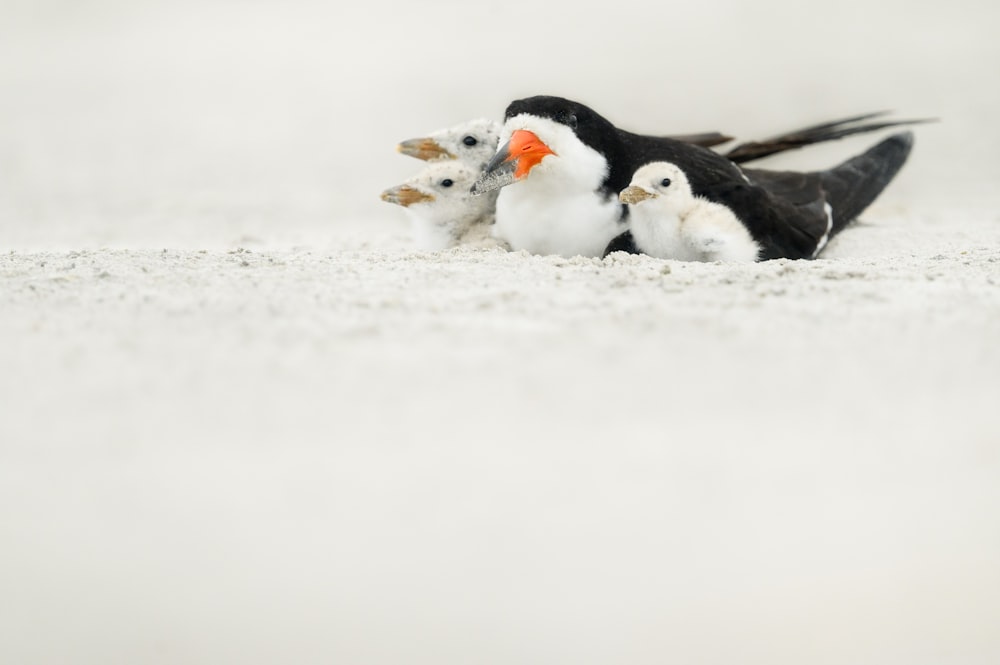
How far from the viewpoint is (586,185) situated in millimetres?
3945

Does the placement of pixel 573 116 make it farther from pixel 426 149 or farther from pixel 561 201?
pixel 426 149

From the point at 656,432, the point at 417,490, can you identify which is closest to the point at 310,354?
the point at 417,490

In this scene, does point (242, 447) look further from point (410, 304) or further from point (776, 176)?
point (776, 176)

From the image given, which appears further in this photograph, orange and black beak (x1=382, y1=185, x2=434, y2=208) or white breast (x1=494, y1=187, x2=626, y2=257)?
orange and black beak (x1=382, y1=185, x2=434, y2=208)

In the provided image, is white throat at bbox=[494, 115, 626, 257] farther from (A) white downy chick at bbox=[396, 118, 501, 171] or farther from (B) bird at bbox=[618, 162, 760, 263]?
(A) white downy chick at bbox=[396, 118, 501, 171]

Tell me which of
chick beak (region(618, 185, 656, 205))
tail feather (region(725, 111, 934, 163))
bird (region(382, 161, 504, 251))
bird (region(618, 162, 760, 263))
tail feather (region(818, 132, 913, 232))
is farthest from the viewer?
tail feather (region(725, 111, 934, 163))

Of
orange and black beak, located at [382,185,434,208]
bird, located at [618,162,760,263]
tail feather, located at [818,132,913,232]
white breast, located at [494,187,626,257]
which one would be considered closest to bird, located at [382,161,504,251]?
orange and black beak, located at [382,185,434,208]

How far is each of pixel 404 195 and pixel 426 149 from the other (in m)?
0.31

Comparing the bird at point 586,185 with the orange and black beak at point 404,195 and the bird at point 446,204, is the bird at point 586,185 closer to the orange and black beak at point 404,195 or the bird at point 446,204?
the bird at point 446,204

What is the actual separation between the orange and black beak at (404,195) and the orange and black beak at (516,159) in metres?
0.59

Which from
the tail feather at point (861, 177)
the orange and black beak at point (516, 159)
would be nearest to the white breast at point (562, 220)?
the orange and black beak at point (516, 159)

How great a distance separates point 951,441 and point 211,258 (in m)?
2.35

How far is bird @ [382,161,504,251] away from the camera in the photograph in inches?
174

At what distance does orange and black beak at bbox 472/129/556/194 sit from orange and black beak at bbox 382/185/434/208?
0.59 meters
